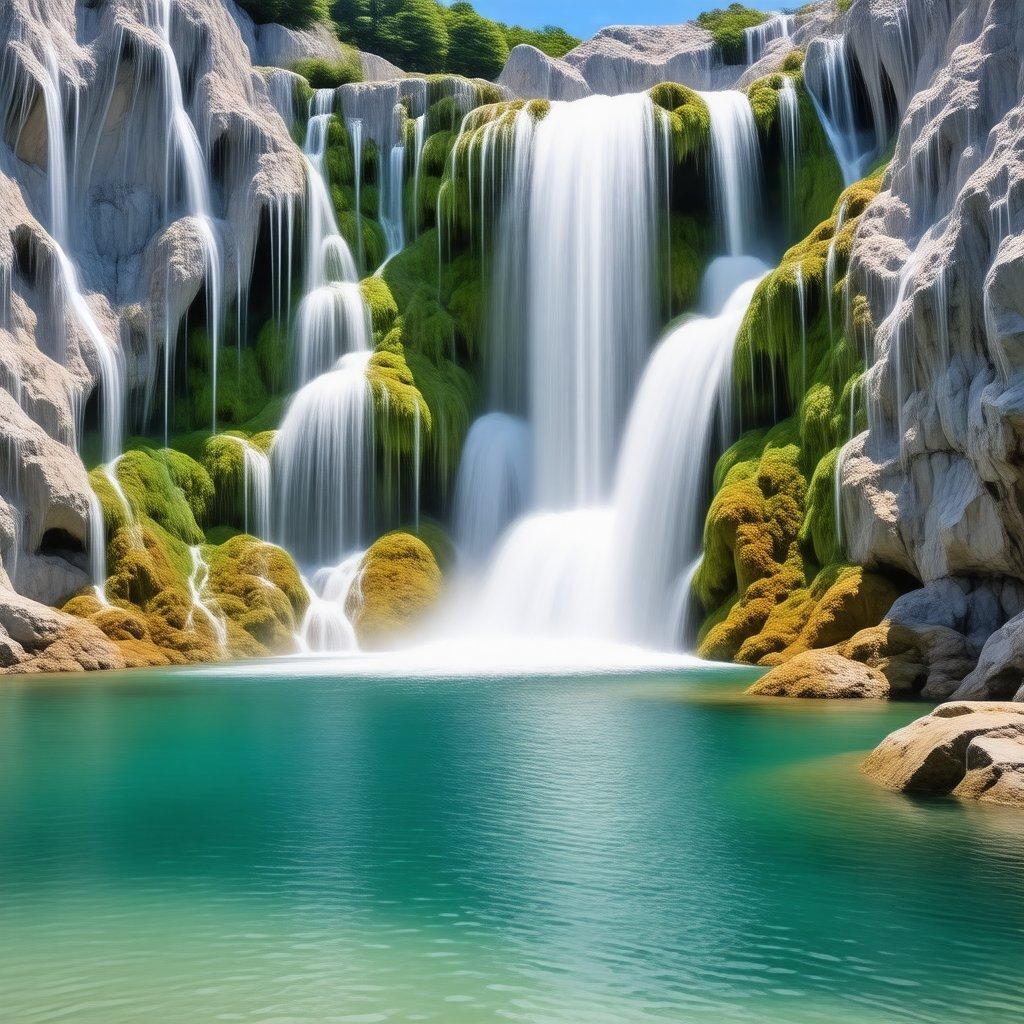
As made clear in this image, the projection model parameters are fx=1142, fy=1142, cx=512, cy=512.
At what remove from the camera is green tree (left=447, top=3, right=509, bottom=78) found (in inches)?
2179

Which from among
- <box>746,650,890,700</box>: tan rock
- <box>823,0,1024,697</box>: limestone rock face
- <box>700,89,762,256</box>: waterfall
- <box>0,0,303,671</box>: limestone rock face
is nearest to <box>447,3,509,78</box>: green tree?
<box>0,0,303,671</box>: limestone rock face

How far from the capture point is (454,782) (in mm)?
9625

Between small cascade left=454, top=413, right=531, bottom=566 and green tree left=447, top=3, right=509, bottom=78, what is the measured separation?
2761 centimetres

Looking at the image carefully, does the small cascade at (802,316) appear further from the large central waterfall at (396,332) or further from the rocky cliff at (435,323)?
the large central waterfall at (396,332)

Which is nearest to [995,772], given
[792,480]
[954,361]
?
[954,361]

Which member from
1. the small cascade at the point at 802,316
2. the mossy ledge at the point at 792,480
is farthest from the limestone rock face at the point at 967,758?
the small cascade at the point at 802,316

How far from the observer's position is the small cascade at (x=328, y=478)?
32062mm

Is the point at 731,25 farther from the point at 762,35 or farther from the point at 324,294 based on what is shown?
the point at 324,294

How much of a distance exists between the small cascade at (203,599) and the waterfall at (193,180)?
635 centimetres

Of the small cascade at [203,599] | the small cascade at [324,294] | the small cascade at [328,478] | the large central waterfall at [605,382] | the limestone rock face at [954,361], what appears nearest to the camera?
the limestone rock face at [954,361]

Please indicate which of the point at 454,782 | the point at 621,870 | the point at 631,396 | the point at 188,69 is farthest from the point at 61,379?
the point at 621,870

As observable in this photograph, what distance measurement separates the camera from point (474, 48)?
182 ft

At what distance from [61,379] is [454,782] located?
23.4m

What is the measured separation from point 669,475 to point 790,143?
44.0 ft
